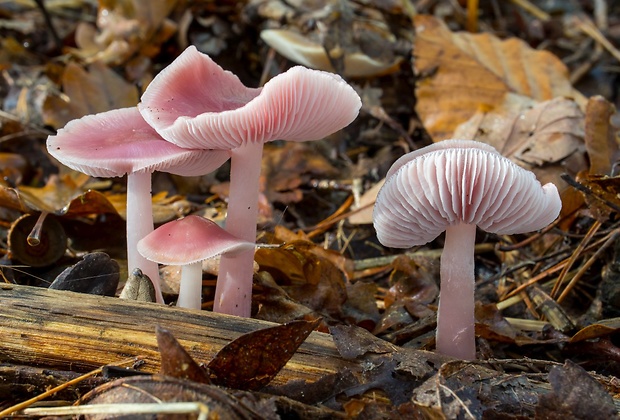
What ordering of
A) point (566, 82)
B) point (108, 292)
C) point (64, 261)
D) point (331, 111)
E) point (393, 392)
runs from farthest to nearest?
point (566, 82) < point (64, 261) < point (108, 292) < point (331, 111) < point (393, 392)

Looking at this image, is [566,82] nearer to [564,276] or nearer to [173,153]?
[564,276]

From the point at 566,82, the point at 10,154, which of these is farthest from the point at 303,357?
the point at 566,82

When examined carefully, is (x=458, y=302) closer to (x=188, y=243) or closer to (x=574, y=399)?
(x=574, y=399)

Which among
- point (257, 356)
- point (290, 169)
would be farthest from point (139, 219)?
point (290, 169)

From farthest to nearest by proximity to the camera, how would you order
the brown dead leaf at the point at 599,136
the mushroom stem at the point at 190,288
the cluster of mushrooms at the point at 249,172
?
the brown dead leaf at the point at 599,136
the mushroom stem at the point at 190,288
the cluster of mushrooms at the point at 249,172

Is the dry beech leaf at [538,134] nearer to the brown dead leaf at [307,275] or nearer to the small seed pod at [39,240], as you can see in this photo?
the brown dead leaf at [307,275]

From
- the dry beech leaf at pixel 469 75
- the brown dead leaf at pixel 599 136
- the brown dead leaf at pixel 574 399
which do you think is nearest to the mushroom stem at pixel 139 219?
A: the brown dead leaf at pixel 574 399
